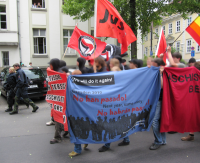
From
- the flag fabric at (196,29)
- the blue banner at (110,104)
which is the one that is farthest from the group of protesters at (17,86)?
the flag fabric at (196,29)

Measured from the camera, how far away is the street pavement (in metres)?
3.75

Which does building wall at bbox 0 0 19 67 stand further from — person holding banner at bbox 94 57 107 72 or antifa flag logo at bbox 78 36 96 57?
person holding banner at bbox 94 57 107 72

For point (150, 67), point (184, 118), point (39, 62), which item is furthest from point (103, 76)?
point (39, 62)

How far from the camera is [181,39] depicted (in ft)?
111

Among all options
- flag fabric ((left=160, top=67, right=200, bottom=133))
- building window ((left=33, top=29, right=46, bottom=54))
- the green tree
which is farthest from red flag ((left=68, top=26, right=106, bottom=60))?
building window ((left=33, top=29, right=46, bottom=54))

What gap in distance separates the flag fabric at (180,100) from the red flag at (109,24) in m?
1.38

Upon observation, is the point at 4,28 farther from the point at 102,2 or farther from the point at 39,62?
the point at 102,2

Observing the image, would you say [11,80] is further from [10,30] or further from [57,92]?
[10,30]

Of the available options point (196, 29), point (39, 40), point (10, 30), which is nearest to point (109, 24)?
point (196, 29)

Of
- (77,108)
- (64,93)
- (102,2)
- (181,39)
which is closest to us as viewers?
(77,108)

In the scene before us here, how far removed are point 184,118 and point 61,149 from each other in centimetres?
269

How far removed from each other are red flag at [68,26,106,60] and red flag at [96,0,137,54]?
88 centimetres

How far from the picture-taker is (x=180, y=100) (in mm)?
4234

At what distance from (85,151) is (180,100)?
2.24 m
